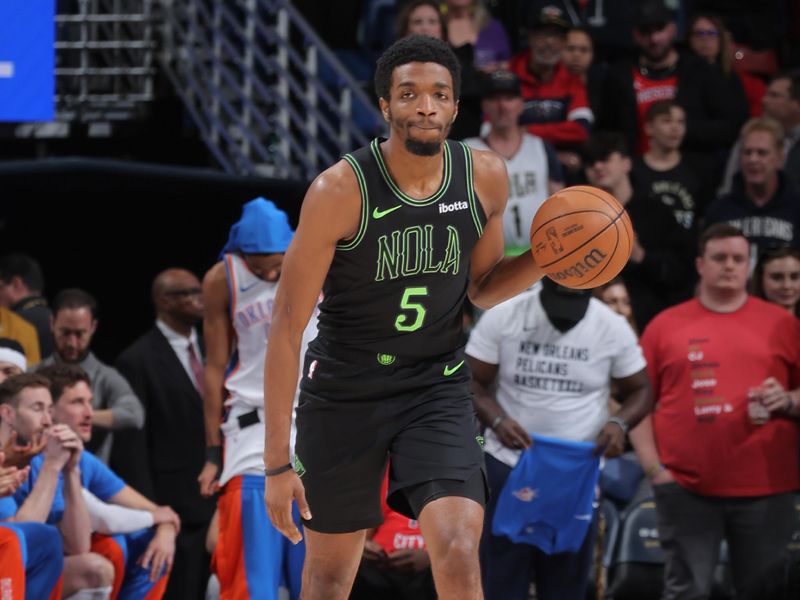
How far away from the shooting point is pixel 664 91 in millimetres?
8930

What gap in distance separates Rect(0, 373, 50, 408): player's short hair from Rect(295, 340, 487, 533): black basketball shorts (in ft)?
7.11

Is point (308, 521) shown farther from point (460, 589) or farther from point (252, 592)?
point (252, 592)

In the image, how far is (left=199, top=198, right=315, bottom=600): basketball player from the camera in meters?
5.55

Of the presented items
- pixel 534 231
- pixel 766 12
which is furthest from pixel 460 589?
pixel 766 12

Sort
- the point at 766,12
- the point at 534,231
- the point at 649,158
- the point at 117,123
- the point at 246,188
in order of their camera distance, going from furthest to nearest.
Answer: the point at 766,12, the point at 117,123, the point at 649,158, the point at 246,188, the point at 534,231

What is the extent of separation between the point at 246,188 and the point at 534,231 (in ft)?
11.2

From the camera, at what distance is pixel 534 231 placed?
4184mm

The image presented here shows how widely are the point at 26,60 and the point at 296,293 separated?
427 centimetres

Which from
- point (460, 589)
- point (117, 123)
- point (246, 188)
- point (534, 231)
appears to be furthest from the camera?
point (117, 123)

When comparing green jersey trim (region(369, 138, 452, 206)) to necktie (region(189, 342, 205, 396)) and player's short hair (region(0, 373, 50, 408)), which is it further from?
necktie (region(189, 342, 205, 396))

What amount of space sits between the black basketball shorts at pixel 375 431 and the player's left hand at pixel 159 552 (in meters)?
2.39

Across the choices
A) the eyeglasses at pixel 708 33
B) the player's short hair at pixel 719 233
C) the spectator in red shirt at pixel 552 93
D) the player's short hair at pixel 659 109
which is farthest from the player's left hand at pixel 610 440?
the eyeglasses at pixel 708 33

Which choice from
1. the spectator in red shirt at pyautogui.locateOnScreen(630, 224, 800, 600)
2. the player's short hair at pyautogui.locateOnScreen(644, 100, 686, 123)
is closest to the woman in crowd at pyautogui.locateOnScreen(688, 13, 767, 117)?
the player's short hair at pyautogui.locateOnScreen(644, 100, 686, 123)

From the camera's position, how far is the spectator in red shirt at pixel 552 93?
855 cm
